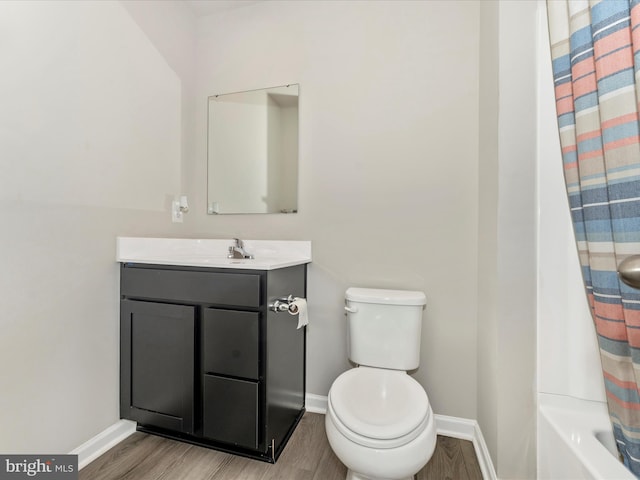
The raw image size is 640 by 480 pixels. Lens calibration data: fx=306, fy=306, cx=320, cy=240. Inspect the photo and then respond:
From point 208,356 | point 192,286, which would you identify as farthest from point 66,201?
point 208,356

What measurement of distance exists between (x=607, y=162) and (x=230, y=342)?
1.40 m

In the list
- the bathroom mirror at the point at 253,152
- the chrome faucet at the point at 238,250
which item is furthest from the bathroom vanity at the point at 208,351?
the bathroom mirror at the point at 253,152

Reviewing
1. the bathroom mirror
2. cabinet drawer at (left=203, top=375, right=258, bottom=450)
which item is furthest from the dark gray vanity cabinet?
the bathroom mirror

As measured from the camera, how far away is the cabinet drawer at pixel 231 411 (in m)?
1.32

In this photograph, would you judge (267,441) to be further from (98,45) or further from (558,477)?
(98,45)

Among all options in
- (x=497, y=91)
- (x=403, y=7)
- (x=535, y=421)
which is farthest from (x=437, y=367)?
(x=403, y=7)

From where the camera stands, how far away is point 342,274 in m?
1.77

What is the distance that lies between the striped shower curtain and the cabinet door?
57.7 inches

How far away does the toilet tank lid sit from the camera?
148cm

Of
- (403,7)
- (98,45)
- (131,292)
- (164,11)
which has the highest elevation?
(164,11)

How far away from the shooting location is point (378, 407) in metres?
1.24

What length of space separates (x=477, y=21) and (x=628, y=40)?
3.77ft

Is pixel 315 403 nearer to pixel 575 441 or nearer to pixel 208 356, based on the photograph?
pixel 208 356

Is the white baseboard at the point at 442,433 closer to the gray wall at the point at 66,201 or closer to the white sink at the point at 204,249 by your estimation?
the gray wall at the point at 66,201
